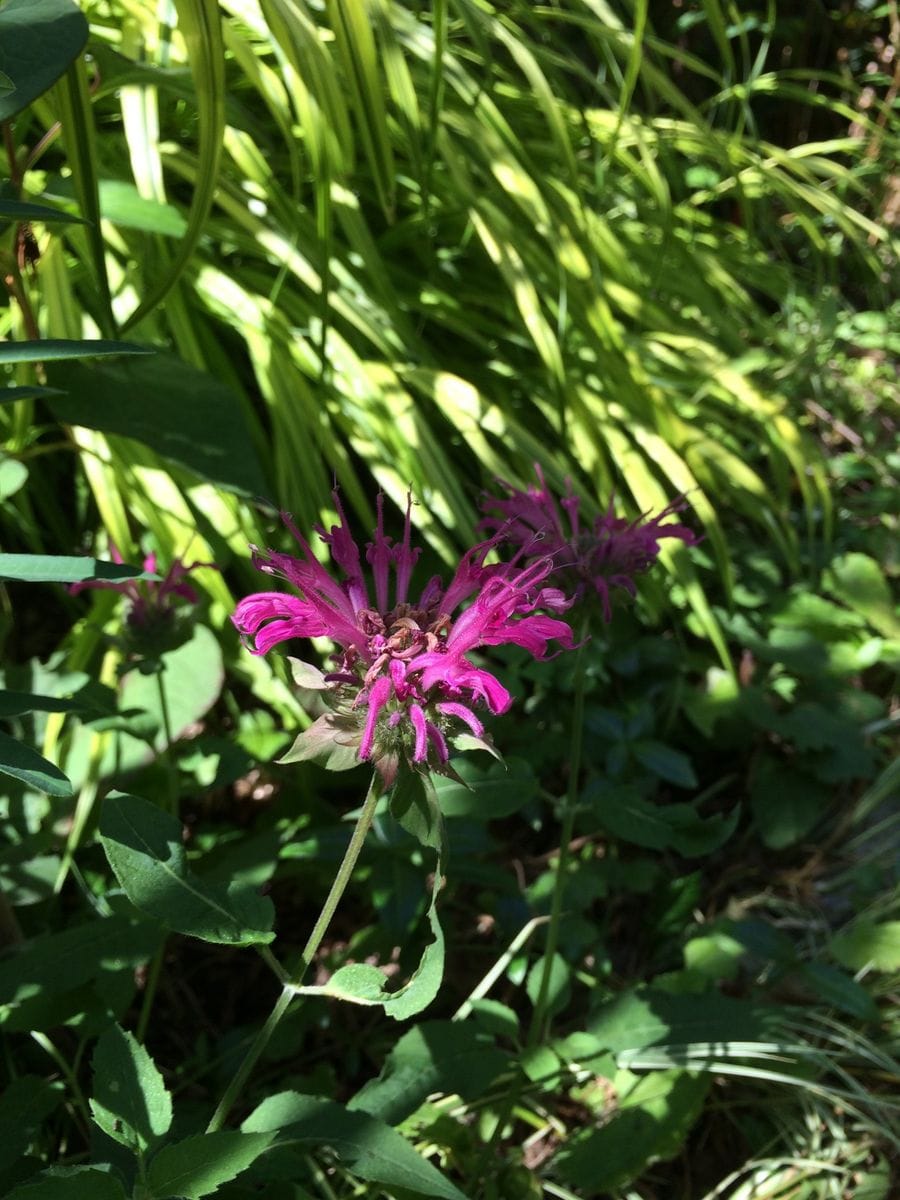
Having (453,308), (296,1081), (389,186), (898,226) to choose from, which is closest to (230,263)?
(453,308)

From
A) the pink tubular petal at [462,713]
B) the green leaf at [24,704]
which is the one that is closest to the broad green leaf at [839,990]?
the pink tubular petal at [462,713]

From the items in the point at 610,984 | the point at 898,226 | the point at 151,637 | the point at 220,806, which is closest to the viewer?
the point at 151,637

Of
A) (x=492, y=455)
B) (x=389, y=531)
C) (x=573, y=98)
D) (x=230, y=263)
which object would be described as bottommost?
(x=389, y=531)

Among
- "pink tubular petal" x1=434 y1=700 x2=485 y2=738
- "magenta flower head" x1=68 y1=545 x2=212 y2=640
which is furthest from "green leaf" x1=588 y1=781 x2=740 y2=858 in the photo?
"magenta flower head" x1=68 y1=545 x2=212 y2=640

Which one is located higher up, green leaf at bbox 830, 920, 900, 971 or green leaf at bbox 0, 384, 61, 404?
green leaf at bbox 0, 384, 61, 404

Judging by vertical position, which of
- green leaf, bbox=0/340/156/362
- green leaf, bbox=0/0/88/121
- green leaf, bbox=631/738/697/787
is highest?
green leaf, bbox=0/0/88/121

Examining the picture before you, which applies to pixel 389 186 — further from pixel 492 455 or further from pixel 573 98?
pixel 573 98

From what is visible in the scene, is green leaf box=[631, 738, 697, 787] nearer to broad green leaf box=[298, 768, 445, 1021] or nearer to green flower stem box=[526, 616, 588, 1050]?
green flower stem box=[526, 616, 588, 1050]

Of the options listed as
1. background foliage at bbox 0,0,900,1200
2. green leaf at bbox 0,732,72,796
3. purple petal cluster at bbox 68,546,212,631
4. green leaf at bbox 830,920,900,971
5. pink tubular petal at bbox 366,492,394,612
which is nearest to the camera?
green leaf at bbox 0,732,72,796
